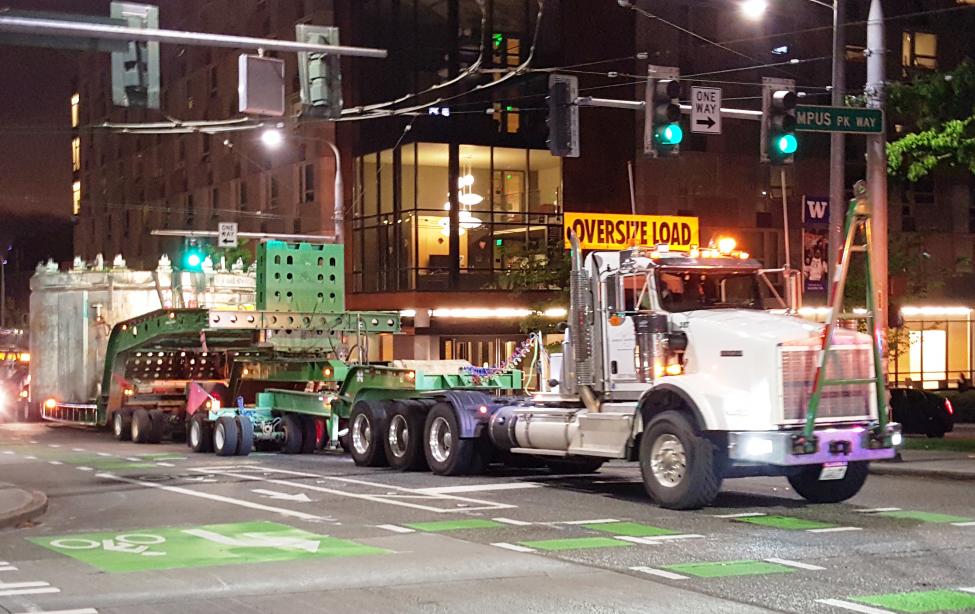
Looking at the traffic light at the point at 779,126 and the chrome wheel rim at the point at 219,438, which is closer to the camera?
the traffic light at the point at 779,126

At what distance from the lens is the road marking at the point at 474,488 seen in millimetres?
18125

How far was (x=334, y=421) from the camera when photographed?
2456cm

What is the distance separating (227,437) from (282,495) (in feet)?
28.1

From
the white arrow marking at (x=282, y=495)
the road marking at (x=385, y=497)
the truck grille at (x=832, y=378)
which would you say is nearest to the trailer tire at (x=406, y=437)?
the road marking at (x=385, y=497)

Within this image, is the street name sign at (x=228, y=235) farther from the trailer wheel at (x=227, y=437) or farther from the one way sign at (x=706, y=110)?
the one way sign at (x=706, y=110)

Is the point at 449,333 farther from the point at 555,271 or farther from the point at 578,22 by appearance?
the point at 578,22

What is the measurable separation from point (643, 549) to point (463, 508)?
13.2 feet

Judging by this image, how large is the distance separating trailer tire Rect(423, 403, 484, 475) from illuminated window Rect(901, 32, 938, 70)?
4143cm

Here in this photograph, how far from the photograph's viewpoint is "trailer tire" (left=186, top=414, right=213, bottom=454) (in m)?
27.5

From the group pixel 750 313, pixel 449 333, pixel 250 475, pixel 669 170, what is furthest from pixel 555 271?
pixel 750 313

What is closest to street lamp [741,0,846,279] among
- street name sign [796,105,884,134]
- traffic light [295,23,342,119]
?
street name sign [796,105,884,134]

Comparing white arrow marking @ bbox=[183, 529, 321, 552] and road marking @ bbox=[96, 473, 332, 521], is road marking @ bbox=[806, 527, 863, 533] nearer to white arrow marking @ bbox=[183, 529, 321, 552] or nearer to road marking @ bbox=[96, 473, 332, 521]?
white arrow marking @ bbox=[183, 529, 321, 552]

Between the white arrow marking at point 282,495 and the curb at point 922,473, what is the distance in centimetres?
928

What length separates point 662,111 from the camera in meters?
21.0
